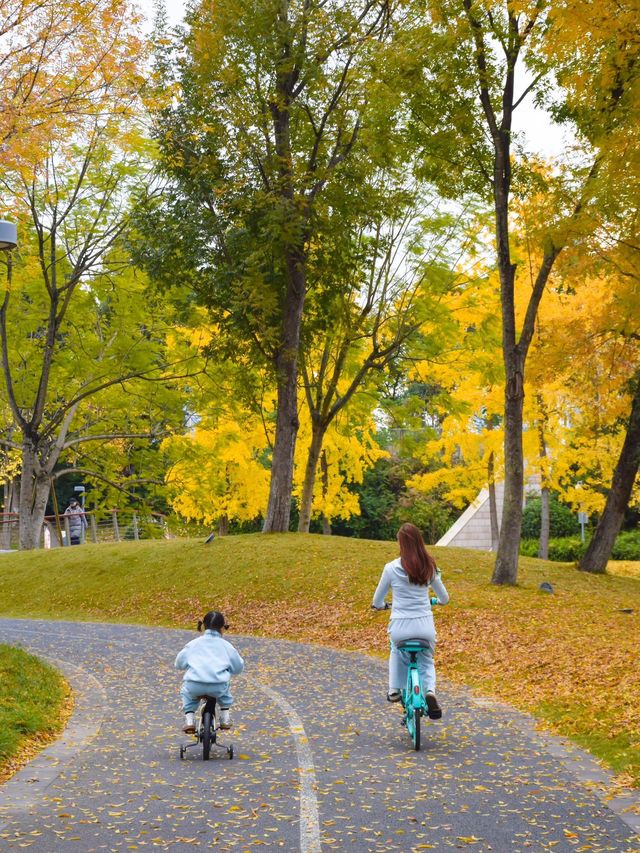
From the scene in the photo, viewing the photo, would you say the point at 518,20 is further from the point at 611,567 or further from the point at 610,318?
the point at 611,567

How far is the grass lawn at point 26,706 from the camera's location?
331 inches

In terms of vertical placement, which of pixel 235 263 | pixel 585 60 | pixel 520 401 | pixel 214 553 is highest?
pixel 585 60

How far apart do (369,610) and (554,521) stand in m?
26.4

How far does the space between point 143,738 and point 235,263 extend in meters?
16.2

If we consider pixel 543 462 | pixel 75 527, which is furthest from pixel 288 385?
pixel 75 527

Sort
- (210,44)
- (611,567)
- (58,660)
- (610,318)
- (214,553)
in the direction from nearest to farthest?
(58,660), (610,318), (210,44), (214,553), (611,567)

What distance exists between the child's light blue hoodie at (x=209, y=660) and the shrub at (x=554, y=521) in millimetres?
35991

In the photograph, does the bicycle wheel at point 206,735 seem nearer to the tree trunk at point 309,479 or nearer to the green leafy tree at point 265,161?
the green leafy tree at point 265,161

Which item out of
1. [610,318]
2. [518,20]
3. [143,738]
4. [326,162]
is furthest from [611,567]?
[143,738]

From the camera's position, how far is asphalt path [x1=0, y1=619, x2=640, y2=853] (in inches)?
235

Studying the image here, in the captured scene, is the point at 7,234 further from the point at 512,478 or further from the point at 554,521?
the point at 554,521

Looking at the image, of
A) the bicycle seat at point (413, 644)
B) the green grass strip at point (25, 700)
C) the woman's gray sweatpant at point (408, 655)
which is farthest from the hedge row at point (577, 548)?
the bicycle seat at point (413, 644)

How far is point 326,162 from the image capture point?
25188 mm

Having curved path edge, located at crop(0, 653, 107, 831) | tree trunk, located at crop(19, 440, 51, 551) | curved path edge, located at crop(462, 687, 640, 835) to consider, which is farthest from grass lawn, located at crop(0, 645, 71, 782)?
tree trunk, located at crop(19, 440, 51, 551)
